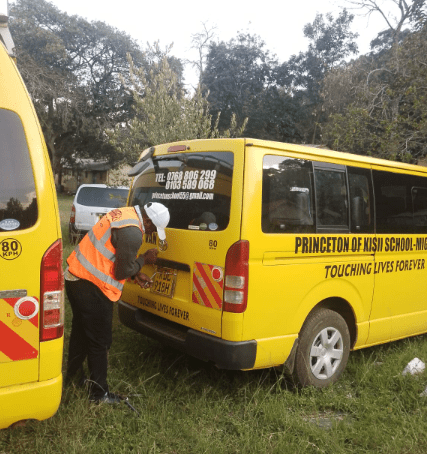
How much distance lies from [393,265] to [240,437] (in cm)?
239

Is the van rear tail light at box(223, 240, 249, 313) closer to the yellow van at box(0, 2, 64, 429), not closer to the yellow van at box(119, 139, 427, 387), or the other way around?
the yellow van at box(119, 139, 427, 387)

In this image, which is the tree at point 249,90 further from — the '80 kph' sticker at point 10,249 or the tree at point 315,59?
the '80 kph' sticker at point 10,249

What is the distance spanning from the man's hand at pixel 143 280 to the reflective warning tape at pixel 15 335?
1.49 metres

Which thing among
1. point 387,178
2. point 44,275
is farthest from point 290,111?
point 44,275

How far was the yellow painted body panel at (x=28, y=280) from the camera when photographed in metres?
2.36

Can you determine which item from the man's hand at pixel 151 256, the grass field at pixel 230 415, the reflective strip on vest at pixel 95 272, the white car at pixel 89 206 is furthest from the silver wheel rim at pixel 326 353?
the white car at pixel 89 206

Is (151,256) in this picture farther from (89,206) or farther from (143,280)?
(89,206)

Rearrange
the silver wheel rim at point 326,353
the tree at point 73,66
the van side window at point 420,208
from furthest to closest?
1. the tree at point 73,66
2. the van side window at point 420,208
3. the silver wheel rim at point 326,353

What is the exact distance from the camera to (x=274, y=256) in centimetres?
353

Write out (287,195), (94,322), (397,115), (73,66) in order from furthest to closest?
(73,66) < (397,115) < (287,195) < (94,322)

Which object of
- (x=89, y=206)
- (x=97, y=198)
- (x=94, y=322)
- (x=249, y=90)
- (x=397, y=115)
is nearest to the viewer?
(x=94, y=322)

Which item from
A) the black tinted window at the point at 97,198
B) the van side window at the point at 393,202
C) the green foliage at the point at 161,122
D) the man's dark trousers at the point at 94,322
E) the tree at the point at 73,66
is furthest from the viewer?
the tree at the point at 73,66

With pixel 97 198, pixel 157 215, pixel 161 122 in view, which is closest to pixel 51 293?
pixel 157 215

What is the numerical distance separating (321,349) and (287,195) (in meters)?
1.42
